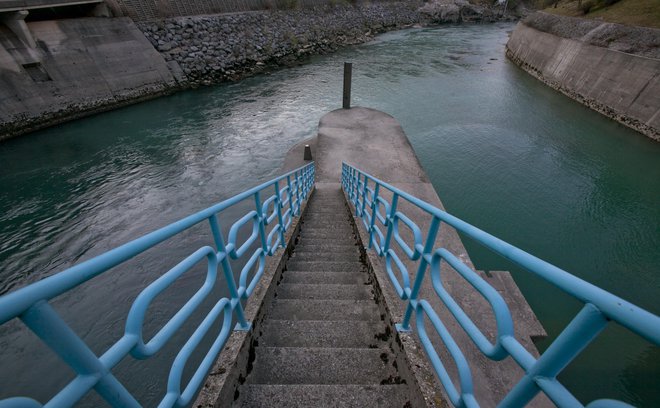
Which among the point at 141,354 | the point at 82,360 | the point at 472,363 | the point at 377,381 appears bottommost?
the point at 472,363

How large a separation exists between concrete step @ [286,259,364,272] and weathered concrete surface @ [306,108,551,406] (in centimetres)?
42

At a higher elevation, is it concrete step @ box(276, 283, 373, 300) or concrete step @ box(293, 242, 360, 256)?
concrete step @ box(276, 283, 373, 300)

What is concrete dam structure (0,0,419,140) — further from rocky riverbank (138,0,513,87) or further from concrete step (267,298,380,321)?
concrete step (267,298,380,321)

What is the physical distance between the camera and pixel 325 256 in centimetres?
449

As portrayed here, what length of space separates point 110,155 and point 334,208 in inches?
470

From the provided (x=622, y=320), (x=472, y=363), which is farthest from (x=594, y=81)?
(x=622, y=320)

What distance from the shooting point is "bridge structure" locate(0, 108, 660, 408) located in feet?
3.00

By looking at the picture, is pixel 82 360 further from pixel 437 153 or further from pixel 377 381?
pixel 437 153

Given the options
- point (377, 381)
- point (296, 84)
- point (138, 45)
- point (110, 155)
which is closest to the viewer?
point (377, 381)

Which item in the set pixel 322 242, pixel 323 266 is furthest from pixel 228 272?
pixel 322 242

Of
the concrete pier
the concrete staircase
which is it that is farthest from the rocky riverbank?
the concrete staircase

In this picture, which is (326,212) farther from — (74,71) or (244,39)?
(244,39)

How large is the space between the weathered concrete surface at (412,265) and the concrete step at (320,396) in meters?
0.27

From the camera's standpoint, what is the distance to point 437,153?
1337 centimetres
